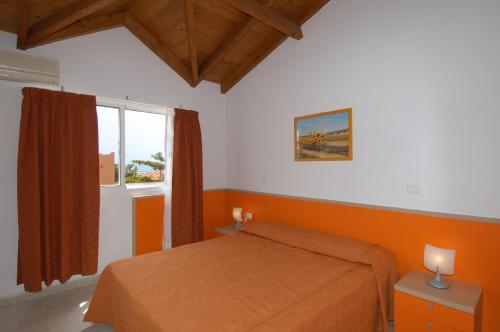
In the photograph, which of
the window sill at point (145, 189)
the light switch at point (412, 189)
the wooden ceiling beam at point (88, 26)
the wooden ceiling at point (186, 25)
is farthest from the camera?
the window sill at point (145, 189)

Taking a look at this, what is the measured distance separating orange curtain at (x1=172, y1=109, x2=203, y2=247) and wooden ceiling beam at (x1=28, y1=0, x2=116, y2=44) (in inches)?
64.1

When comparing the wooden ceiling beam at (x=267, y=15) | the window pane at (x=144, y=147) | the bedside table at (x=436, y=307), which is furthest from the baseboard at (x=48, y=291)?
the wooden ceiling beam at (x=267, y=15)

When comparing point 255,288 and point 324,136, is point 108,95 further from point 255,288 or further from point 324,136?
point 255,288

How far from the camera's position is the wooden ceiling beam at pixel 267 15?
275 centimetres

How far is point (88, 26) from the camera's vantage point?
308cm

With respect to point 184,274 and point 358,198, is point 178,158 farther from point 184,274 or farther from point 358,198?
point 358,198

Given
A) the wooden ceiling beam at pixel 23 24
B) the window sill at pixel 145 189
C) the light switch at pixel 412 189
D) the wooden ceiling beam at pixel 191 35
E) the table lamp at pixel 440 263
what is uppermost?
the wooden ceiling beam at pixel 191 35

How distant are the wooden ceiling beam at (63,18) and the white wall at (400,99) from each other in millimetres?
2292

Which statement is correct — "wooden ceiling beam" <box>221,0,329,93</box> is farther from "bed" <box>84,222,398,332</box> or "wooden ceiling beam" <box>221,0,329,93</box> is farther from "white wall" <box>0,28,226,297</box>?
"bed" <box>84,222,398,332</box>

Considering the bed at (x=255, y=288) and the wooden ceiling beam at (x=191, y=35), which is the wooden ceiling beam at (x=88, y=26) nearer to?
the wooden ceiling beam at (x=191, y=35)

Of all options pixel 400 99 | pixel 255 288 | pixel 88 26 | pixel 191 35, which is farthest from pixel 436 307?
pixel 88 26

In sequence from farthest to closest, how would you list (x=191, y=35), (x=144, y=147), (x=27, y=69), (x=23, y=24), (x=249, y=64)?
(x=249, y=64) → (x=144, y=147) → (x=191, y=35) → (x=27, y=69) → (x=23, y=24)

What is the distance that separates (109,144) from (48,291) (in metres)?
1.91

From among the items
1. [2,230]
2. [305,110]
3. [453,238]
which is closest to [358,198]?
[453,238]
